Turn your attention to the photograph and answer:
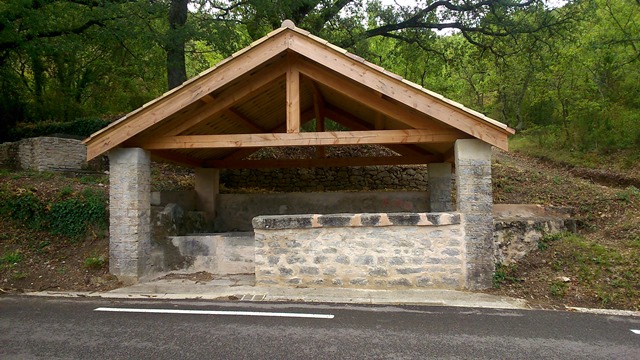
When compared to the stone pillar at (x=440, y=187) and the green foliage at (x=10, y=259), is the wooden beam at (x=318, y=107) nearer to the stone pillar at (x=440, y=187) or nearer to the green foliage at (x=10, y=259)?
the stone pillar at (x=440, y=187)

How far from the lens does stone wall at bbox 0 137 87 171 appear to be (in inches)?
→ 403

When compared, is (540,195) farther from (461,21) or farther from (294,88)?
(294,88)

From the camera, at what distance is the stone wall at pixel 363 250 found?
19.1 feet

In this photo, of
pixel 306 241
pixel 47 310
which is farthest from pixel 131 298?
Result: pixel 306 241

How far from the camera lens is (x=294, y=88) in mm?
6211

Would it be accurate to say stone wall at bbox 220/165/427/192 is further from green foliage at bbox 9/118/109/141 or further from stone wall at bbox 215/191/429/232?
green foliage at bbox 9/118/109/141

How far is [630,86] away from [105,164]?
18372 mm

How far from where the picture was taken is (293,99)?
6.18m

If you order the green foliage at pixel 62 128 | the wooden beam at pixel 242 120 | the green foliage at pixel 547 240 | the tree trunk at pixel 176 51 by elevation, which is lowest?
the green foliage at pixel 547 240

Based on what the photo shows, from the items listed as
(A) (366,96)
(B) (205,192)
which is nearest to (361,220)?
(A) (366,96)

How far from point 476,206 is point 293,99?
326cm

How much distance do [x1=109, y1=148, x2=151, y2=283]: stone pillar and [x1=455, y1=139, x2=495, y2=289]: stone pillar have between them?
16.8 ft

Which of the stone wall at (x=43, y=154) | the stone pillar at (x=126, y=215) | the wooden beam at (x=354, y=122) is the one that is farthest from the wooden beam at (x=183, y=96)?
the stone wall at (x=43, y=154)

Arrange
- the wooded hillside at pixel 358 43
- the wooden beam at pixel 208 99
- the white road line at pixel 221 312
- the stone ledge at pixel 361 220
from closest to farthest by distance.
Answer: the white road line at pixel 221 312
the stone ledge at pixel 361 220
the wooden beam at pixel 208 99
the wooded hillside at pixel 358 43
